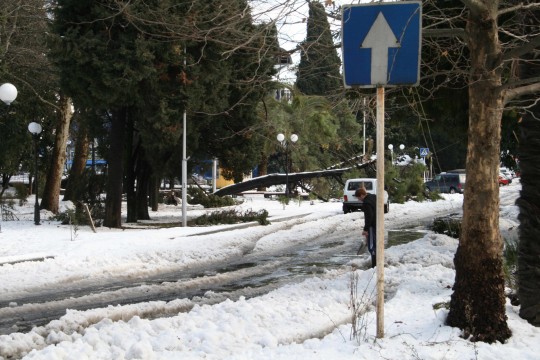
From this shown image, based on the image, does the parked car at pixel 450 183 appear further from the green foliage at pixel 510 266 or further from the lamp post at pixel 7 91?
the green foliage at pixel 510 266

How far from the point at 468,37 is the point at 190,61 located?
15.0 metres


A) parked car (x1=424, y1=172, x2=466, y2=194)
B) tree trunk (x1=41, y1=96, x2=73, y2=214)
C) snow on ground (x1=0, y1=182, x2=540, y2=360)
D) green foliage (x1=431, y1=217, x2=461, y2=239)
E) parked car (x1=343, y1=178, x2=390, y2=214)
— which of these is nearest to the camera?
snow on ground (x1=0, y1=182, x2=540, y2=360)

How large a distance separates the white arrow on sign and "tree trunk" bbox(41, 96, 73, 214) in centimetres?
2404

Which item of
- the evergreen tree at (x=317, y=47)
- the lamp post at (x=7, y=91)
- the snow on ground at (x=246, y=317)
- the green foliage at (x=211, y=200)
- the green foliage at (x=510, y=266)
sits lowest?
the snow on ground at (x=246, y=317)

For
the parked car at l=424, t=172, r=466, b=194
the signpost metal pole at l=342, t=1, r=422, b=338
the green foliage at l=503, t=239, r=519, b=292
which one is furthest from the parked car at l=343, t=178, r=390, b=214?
the signpost metal pole at l=342, t=1, r=422, b=338

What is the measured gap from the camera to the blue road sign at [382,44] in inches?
226

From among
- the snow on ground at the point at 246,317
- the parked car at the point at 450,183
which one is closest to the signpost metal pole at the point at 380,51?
the snow on ground at the point at 246,317

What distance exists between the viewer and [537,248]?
7.05m

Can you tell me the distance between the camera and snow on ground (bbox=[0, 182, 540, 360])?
19.0 feet

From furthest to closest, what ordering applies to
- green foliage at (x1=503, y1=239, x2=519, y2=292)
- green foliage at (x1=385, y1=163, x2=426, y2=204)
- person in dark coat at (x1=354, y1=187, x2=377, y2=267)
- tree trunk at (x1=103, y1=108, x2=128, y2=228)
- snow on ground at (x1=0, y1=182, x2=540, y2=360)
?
green foliage at (x1=385, y1=163, x2=426, y2=204) < tree trunk at (x1=103, y1=108, x2=128, y2=228) < person in dark coat at (x1=354, y1=187, x2=377, y2=267) < green foliage at (x1=503, y1=239, x2=519, y2=292) < snow on ground at (x1=0, y1=182, x2=540, y2=360)

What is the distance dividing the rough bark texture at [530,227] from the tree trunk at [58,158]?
23670 millimetres

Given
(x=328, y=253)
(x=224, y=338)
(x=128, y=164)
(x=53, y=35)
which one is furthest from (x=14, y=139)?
(x=224, y=338)

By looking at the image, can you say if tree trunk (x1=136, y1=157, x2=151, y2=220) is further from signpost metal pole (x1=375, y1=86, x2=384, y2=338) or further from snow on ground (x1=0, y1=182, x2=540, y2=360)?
signpost metal pole (x1=375, y1=86, x2=384, y2=338)

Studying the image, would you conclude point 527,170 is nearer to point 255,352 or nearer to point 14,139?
point 255,352
